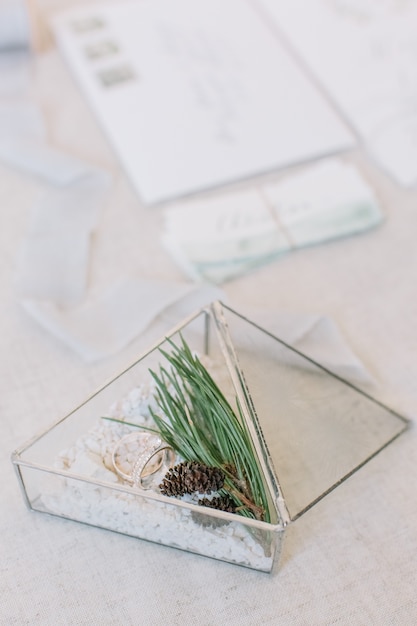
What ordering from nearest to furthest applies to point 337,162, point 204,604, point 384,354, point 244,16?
point 204,604 → point 384,354 → point 337,162 → point 244,16

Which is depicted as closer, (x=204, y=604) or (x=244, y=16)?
(x=204, y=604)

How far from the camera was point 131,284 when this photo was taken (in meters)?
0.75

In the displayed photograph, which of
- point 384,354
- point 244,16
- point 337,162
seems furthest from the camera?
point 244,16

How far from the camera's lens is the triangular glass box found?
527mm

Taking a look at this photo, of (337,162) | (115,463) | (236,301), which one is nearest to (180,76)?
(337,162)

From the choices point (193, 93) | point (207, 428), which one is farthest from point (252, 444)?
point (193, 93)

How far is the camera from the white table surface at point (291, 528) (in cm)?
55

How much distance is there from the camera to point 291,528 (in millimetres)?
589

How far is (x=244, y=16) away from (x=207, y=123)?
22 centimetres

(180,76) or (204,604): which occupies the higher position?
(180,76)

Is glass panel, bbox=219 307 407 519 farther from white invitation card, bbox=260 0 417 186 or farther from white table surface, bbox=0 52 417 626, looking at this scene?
white invitation card, bbox=260 0 417 186

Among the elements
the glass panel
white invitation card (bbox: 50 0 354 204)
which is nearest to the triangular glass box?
the glass panel

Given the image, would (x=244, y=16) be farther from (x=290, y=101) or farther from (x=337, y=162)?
(x=337, y=162)

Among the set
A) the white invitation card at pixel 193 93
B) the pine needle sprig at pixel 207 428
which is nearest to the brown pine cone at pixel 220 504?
the pine needle sprig at pixel 207 428
